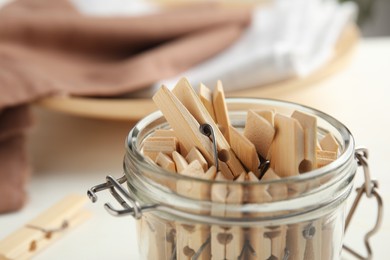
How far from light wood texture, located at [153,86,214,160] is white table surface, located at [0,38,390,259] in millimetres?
152

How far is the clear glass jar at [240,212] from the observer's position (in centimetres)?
35

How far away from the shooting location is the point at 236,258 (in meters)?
0.36

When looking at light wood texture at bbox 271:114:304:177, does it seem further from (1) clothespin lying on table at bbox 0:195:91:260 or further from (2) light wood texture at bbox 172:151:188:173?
(1) clothespin lying on table at bbox 0:195:91:260

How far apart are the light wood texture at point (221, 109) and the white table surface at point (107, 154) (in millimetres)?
143

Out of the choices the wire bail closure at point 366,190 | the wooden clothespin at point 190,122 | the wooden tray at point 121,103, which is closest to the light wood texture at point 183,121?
the wooden clothespin at point 190,122

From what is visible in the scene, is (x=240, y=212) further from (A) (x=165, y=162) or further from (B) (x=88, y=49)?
(B) (x=88, y=49)

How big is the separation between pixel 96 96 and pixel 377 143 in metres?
0.27

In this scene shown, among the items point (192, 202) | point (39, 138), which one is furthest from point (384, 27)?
point (192, 202)

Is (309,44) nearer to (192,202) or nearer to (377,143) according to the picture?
(377,143)

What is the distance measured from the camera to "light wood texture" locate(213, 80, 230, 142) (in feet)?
1.34

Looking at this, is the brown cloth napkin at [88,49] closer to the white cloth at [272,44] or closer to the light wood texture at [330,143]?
the white cloth at [272,44]

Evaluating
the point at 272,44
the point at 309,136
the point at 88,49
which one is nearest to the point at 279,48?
the point at 272,44

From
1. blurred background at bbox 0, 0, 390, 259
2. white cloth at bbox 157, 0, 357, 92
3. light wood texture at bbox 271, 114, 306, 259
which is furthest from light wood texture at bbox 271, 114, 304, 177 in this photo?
white cloth at bbox 157, 0, 357, 92

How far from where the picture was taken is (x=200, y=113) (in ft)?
1.28
